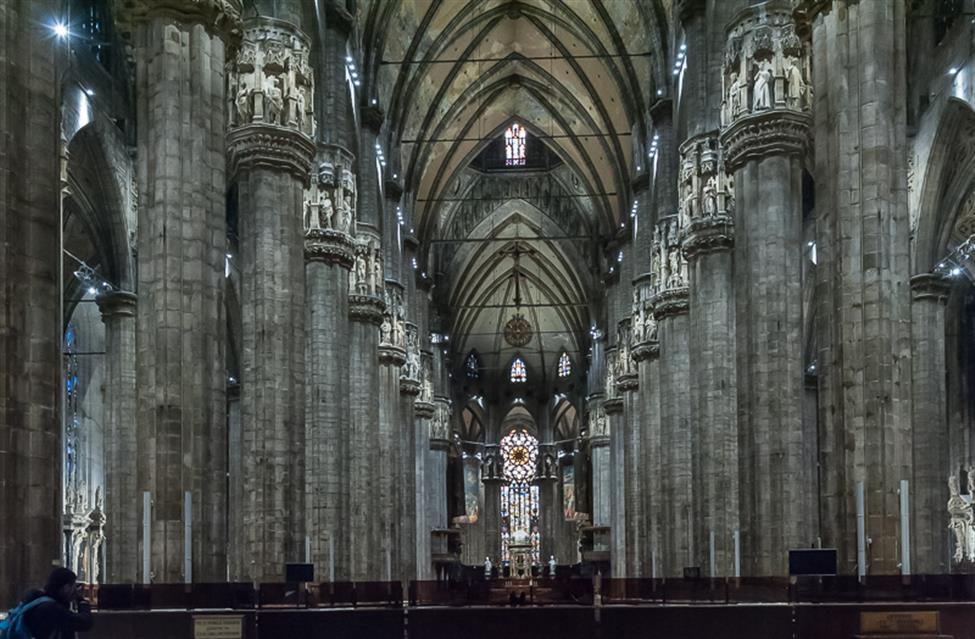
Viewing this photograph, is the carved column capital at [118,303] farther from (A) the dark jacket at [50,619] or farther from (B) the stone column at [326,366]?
(A) the dark jacket at [50,619]

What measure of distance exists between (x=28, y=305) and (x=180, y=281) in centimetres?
514

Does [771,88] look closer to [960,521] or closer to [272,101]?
[272,101]

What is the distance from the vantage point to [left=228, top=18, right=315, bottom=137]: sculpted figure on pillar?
29578 millimetres

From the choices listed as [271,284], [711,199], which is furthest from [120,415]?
[711,199]

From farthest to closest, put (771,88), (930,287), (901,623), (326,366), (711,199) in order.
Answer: (711,199)
(326,366)
(930,287)
(771,88)
(901,623)

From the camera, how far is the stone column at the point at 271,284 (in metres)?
28.5

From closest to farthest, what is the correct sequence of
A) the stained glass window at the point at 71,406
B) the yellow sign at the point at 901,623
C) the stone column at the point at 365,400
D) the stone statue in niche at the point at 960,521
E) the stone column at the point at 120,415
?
the yellow sign at the point at 901,623
the stone column at the point at 120,415
the stone statue in niche at the point at 960,521
the stone column at the point at 365,400
the stained glass window at the point at 71,406

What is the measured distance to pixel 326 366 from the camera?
35469 mm

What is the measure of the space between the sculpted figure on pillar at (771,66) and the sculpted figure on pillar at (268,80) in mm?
10532

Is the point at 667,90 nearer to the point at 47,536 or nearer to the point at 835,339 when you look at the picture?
the point at 835,339

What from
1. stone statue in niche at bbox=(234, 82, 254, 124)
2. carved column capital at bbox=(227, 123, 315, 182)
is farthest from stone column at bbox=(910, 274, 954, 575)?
stone statue in niche at bbox=(234, 82, 254, 124)

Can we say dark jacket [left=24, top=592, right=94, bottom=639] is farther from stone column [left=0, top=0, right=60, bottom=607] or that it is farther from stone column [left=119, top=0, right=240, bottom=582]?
stone column [left=119, top=0, right=240, bottom=582]

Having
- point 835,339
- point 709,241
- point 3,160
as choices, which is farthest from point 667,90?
point 3,160

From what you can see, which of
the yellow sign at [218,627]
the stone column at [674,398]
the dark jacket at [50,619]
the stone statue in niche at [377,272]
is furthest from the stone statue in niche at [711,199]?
the dark jacket at [50,619]
